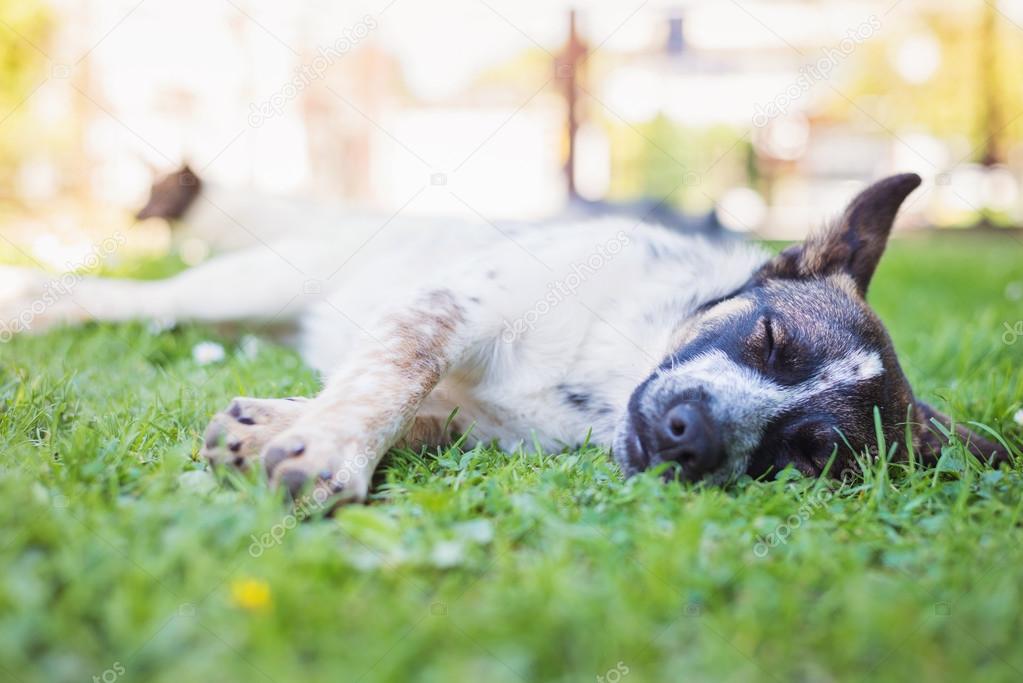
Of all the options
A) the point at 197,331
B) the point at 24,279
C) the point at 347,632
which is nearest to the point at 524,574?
the point at 347,632

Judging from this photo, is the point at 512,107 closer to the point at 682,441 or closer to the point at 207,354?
the point at 207,354

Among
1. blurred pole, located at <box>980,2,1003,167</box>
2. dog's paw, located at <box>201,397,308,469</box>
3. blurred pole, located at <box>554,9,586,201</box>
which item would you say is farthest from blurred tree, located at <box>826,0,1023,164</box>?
dog's paw, located at <box>201,397,308,469</box>

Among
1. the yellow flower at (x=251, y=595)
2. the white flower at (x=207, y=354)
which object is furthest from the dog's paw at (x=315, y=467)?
the white flower at (x=207, y=354)

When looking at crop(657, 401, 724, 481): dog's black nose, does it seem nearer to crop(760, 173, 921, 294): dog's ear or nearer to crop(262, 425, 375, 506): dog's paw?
crop(262, 425, 375, 506): dog's paw

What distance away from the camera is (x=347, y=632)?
1395 mm

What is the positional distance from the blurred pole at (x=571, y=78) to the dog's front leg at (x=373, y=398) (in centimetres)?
686

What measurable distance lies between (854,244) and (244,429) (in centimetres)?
222

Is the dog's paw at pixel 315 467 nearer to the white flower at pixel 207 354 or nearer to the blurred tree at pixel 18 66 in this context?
the white flower at pixel 207 354

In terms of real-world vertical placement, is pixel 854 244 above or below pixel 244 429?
above

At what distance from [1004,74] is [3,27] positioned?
564 inches

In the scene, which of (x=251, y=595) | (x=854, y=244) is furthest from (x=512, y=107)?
(x=251, y=595)

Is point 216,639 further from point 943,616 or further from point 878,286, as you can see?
point 878,286

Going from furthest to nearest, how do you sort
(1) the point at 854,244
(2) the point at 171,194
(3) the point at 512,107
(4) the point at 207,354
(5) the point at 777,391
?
(3) the point at 512,107 < (2) the point at 171,194 < (4) the point at 207,354 < (1) the point at 854,244 < (5) the point at 777,391

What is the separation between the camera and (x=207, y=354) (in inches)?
139
